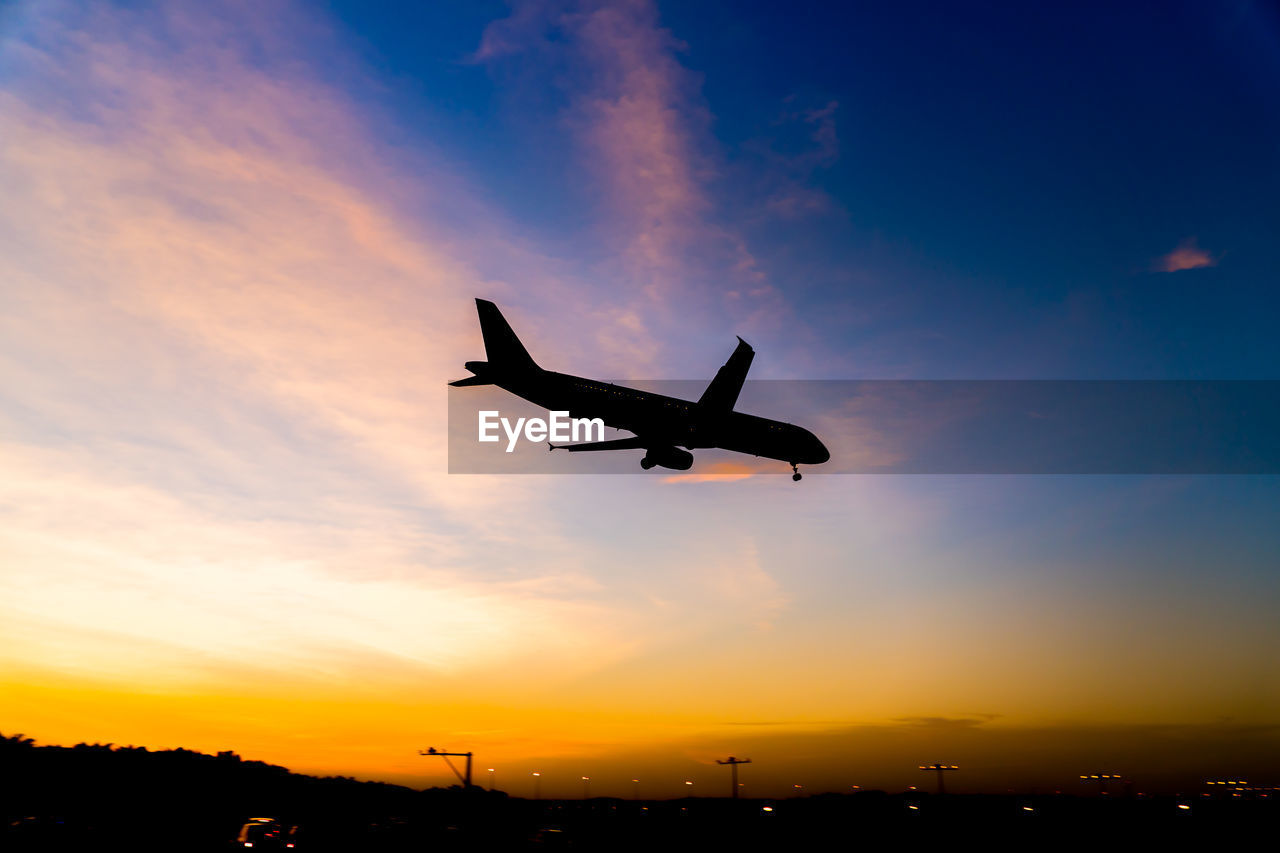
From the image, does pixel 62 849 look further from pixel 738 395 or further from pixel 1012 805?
pixel 1012 805

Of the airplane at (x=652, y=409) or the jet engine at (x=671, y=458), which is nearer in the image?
the airplane at (x=652, y=409)

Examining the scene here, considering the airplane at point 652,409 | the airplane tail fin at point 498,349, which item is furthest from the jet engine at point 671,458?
the airplane tail fin at point 498,349

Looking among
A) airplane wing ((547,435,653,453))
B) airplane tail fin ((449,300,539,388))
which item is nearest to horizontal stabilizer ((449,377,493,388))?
airplane tail fin ((449,300,539,388))

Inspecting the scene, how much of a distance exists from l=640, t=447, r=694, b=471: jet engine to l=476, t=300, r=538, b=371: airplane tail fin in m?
11.7

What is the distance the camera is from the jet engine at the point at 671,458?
189 ft

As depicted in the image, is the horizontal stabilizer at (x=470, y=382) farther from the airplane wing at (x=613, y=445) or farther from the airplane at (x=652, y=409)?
the airplane wing at (x=613, y=445)

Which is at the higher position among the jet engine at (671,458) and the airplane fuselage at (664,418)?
the airplane fuselage at (664,418)

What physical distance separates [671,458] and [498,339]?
1521 cm

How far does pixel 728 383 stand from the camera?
2290 inches

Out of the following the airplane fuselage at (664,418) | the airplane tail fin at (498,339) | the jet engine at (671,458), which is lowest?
the jet engine at (671,458)

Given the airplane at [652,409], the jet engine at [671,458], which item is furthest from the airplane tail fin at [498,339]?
the jet engine at [671,458]

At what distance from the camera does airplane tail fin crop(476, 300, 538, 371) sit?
165 ft

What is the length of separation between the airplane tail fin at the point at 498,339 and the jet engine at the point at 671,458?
461 inches

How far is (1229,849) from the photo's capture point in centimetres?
6334
